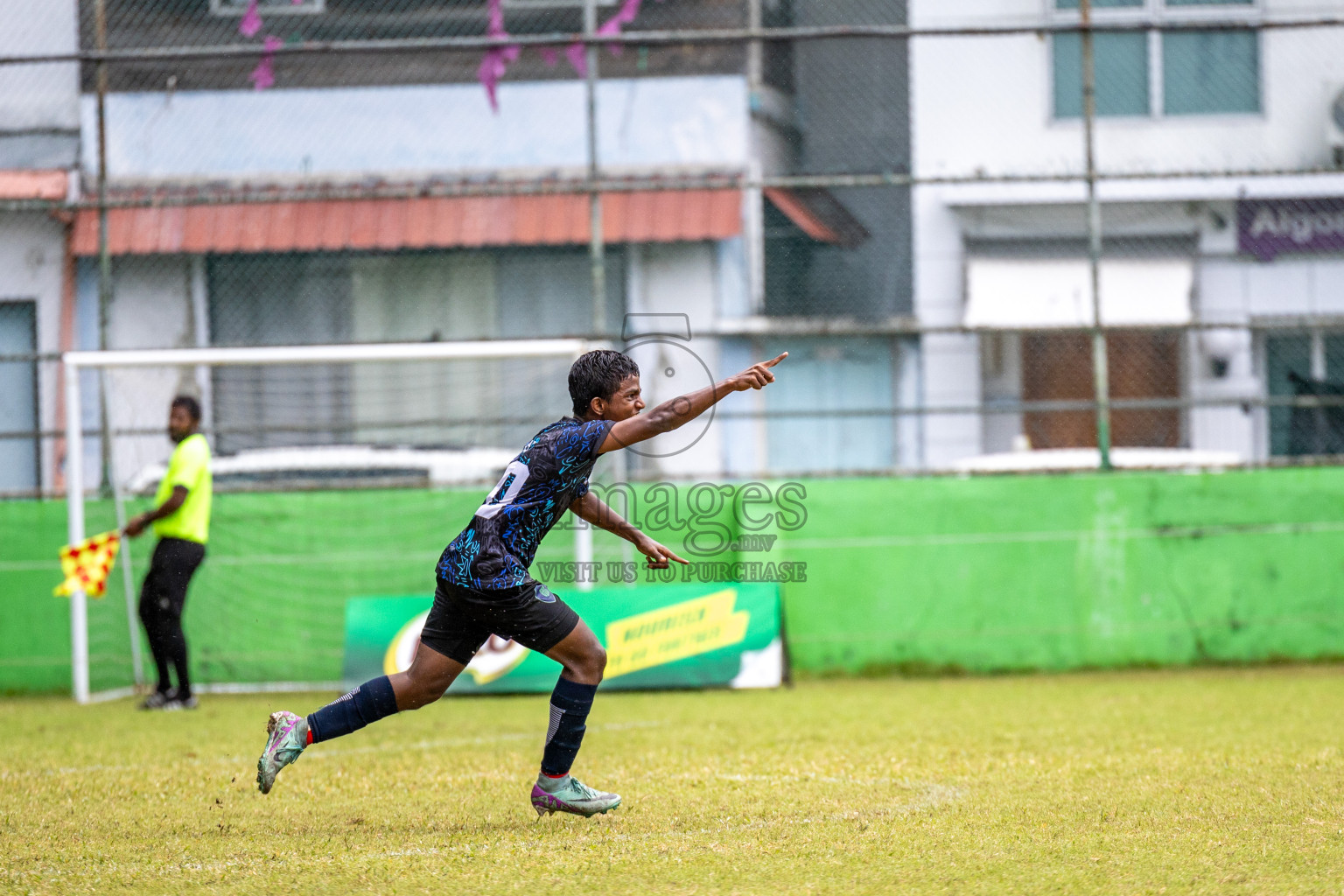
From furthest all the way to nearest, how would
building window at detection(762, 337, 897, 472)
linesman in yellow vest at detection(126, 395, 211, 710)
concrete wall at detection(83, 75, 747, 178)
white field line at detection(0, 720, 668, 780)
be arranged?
concrete wall at detection(83, 75, 747, 178), building window at detection(762, 337, 897, 472), linesman in yellow vest at detection(126, 395, 211, 710), white field line at detection(0, 720, 668, 780)

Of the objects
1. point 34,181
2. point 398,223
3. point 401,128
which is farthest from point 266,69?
point 34,181

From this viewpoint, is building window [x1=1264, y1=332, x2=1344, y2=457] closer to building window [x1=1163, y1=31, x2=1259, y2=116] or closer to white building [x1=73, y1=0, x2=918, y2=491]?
building window [x1=1163, y1=31, x2=1259, y2=116]

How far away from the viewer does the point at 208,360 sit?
33.7ft

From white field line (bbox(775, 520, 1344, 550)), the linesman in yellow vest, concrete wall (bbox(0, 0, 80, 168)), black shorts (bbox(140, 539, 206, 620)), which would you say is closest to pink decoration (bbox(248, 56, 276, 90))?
concrete wall (bbox(0, 0, 80, 168))

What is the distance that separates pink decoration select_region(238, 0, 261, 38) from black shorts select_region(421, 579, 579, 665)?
774cm

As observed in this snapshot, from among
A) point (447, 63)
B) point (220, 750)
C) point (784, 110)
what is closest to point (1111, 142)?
point (784, 110)

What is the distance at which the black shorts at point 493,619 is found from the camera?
16.9ft

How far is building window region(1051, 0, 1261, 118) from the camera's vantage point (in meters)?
11.8

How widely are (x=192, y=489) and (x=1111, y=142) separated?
774 cm

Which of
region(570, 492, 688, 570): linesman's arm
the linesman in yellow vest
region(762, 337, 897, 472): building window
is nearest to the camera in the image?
region(570, 492, 688, 570): linesman's arm

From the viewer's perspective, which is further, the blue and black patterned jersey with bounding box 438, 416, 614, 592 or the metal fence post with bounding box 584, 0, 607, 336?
the metal fence post with bounding box 584, 0, 607, 336

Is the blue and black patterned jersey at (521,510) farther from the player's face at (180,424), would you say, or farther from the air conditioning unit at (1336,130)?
the air conditioning unit at (1336,130)

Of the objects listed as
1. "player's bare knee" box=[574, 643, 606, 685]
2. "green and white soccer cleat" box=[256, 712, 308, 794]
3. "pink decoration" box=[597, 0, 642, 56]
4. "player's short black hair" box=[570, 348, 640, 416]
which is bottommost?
"green and white soccer cleat" box=[256, 712, 308, 794]

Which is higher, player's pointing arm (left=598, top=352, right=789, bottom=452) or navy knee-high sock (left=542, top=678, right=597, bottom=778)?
player's pointing arm (left=598, top=352, right=789, bottom=452)
